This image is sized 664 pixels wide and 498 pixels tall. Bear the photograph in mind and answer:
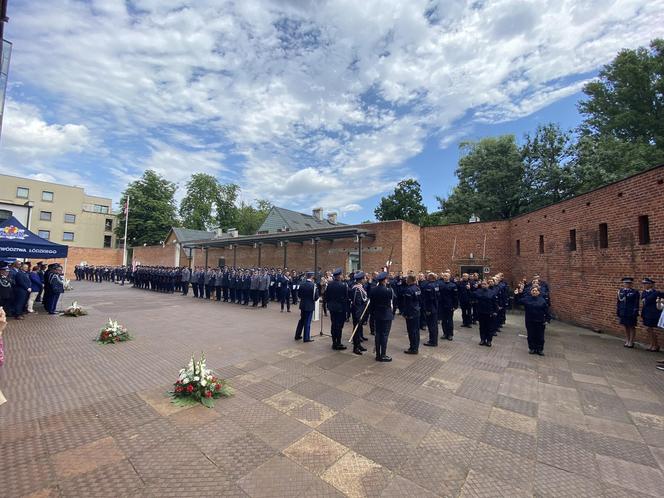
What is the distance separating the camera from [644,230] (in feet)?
27.8

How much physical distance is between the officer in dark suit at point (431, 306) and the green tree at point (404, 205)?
123 ft

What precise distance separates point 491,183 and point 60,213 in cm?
5393

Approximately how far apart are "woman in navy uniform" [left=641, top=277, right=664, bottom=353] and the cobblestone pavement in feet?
3.88

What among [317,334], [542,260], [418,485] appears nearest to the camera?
[418,485]

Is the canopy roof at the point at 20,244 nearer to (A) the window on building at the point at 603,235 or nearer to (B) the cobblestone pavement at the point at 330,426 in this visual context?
(B) the cobblestone pavement at the point at 330,426

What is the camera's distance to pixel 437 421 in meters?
3.84

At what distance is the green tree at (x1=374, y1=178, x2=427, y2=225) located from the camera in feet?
149

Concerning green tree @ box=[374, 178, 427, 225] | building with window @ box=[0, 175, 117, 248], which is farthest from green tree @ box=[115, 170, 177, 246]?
green tree @ box=[374, 178, 427, 225]

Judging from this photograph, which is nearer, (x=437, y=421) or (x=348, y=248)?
(x=437, y=421)

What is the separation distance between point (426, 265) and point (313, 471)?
17707 millimetres

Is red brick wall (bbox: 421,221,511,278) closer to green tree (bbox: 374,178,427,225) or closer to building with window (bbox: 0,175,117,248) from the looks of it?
green tree (bbox: 374,178,427,225)

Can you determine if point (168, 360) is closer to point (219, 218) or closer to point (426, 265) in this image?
point (426, 265)

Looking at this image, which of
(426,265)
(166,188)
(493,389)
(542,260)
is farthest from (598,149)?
(166,188)

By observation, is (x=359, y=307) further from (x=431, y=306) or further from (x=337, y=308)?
(x=431, y=306)
